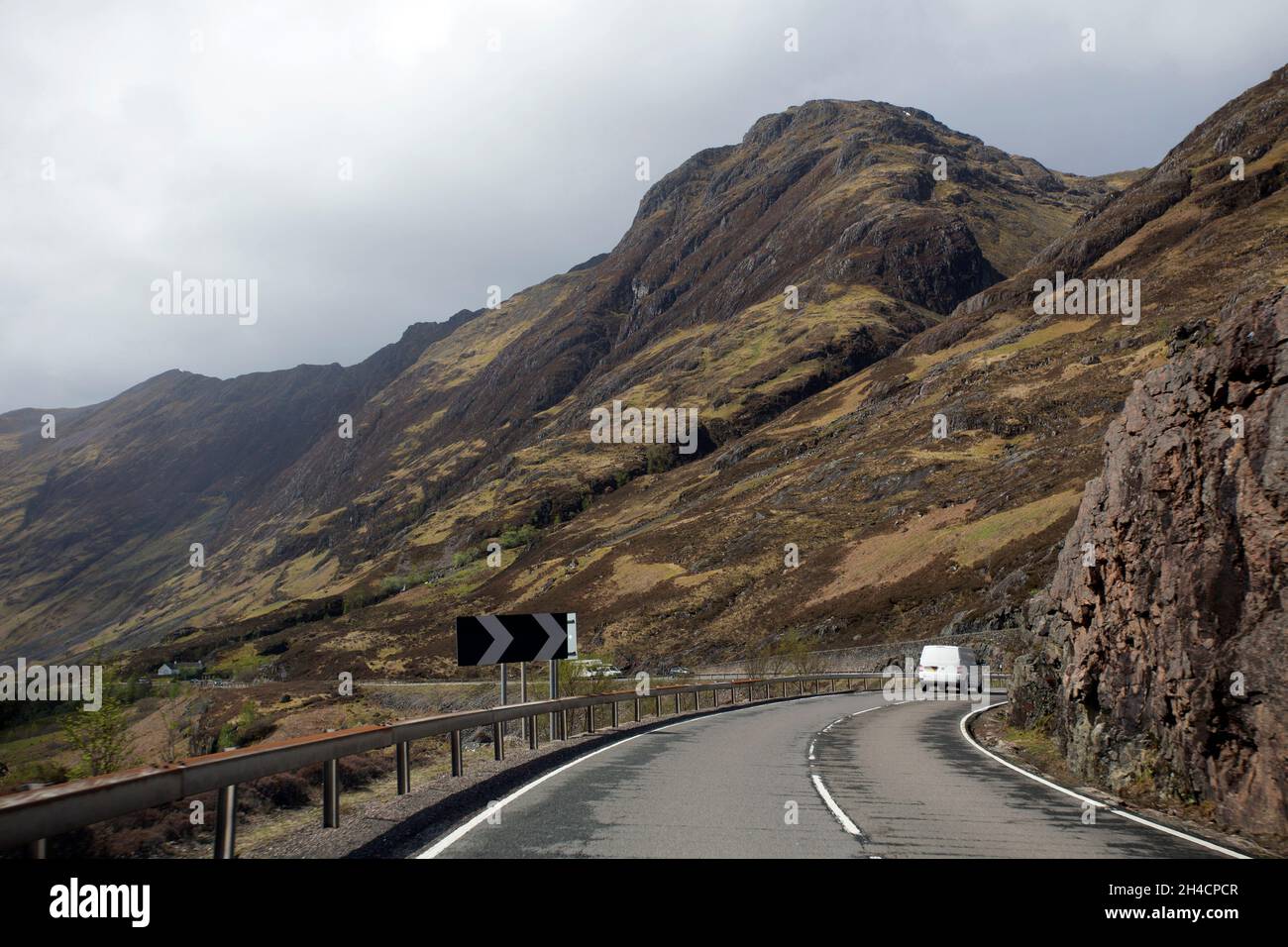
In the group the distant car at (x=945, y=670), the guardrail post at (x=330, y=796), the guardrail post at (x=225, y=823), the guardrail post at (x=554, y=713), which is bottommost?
the distant car at (x=945, y=670)

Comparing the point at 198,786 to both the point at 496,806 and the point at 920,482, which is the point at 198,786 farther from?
the point at 920,482

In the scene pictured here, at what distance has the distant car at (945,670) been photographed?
3847 centimetres

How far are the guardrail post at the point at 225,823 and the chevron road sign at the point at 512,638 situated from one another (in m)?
7.18

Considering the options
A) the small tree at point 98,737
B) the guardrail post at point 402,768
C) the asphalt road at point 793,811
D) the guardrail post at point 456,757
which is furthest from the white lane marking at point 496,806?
the small tree at point 98,737

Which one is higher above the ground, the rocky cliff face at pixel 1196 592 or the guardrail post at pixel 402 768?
the rocky cliff face at pixel 1196 592

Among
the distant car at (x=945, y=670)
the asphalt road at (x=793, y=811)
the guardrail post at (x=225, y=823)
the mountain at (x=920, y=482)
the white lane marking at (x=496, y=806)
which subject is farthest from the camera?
the mountain at (x=920, y=482)

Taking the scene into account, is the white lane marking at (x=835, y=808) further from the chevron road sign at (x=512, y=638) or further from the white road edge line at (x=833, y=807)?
the chevron road sign at (x=512, y=638)

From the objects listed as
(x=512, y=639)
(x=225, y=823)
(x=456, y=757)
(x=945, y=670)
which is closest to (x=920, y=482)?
(x=945, y=670)

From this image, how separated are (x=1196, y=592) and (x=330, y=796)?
10192 mm

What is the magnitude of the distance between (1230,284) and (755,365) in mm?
92024

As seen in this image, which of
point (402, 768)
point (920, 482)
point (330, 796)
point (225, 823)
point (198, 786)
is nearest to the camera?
point (198, 786)

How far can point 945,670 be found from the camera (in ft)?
126
